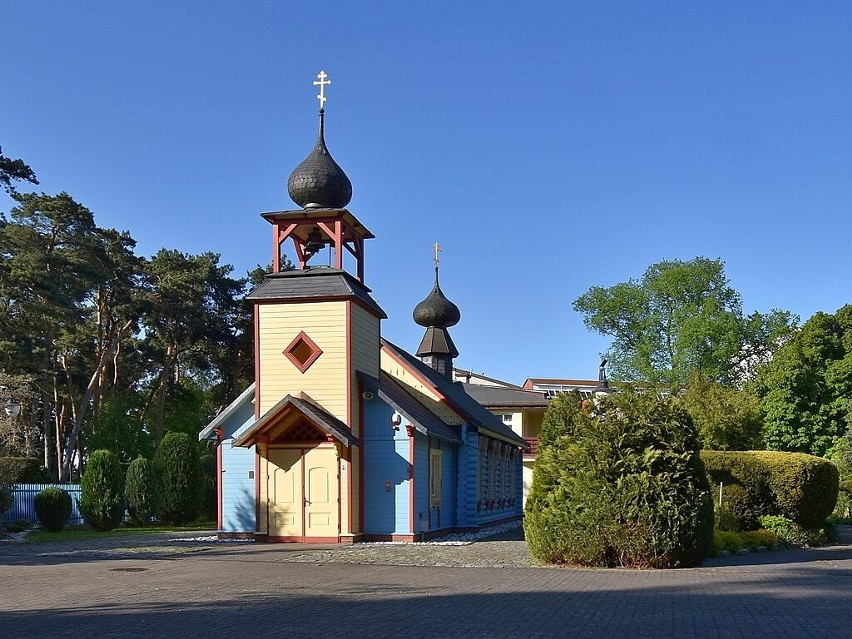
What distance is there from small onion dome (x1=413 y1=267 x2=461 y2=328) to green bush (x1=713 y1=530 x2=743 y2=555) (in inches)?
803

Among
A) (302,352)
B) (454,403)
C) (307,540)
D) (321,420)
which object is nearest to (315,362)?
(302,352)

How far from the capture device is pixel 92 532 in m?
29.6

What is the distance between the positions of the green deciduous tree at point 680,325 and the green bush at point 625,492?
3549 centimetres

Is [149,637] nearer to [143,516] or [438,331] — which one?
[143,516]

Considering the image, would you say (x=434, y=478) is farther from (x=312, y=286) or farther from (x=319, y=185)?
(x=319, y=185)

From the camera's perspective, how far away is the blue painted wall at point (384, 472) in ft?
78.8

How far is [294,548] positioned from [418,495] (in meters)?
3.71

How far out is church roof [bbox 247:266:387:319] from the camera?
24.3 metres

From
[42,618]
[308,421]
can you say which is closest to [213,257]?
[308,421]

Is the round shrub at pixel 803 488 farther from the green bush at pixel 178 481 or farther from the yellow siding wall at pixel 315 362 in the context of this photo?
the green bush at pixel 178 481

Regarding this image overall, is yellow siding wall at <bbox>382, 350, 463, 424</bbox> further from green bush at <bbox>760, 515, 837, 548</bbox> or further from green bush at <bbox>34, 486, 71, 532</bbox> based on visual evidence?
green bush at <bbox>34, 486, 71, 532</bbox>

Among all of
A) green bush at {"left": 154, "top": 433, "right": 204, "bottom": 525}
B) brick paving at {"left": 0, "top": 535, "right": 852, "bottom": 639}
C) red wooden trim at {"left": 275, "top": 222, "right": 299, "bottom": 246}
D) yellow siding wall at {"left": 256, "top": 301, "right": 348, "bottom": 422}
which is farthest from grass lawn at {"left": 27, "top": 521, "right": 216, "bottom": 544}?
red wooden trim at {"left": 275, "top": 222, "right": 299, "bottom": 246}

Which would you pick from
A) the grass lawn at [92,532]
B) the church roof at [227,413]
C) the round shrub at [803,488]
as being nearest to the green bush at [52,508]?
the grass lawn at [92,532]

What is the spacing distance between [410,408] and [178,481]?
36.1 ft
